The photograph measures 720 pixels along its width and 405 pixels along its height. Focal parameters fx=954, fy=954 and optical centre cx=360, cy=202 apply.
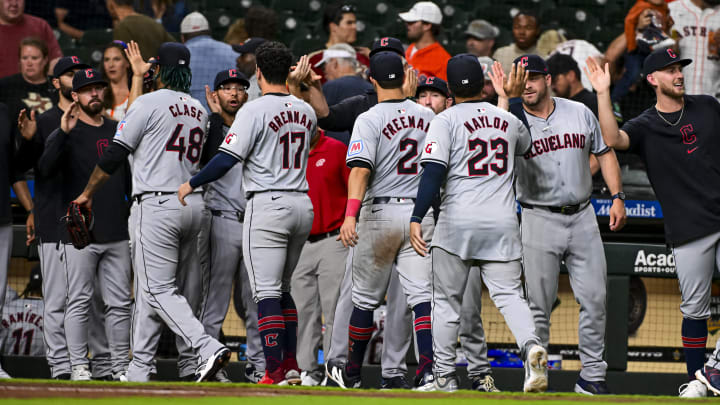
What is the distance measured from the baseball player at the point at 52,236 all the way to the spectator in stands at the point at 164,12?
10.9 ft

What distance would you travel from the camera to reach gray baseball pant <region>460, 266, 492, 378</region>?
219 inches

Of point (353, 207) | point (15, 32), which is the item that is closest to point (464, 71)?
point (353, 207)

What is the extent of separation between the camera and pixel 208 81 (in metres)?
7.59

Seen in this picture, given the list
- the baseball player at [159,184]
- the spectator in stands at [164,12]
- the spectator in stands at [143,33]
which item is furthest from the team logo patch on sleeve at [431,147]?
the spectator in stands at [164,12]

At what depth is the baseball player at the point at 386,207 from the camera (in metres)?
5.28

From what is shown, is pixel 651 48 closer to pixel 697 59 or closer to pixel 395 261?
pixel 697 59

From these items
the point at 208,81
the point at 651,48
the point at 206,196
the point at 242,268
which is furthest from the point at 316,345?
the point at 651,48

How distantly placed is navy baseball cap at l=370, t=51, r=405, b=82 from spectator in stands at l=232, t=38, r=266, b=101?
5.76ft

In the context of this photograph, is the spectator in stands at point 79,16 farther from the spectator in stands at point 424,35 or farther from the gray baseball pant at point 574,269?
the gray baseball pant at point 574,269

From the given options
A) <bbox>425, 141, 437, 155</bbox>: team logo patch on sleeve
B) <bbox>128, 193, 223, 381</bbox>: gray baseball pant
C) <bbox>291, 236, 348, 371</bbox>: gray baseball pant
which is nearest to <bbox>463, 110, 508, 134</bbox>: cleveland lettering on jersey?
<bbox>425, 141, 437, 155</bbox>: team logo patch on sleeve

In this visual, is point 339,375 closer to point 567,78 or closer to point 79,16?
point 567,78

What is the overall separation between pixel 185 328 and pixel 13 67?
4.05m

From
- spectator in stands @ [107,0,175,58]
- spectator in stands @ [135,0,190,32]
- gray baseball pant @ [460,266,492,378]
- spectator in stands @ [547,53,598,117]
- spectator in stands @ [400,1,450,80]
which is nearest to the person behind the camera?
gray baseball pant @ [460,266,492,378]

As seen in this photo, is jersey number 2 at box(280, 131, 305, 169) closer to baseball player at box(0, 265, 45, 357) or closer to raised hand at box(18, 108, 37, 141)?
raised hand at box(18, 108, 37, 141)
